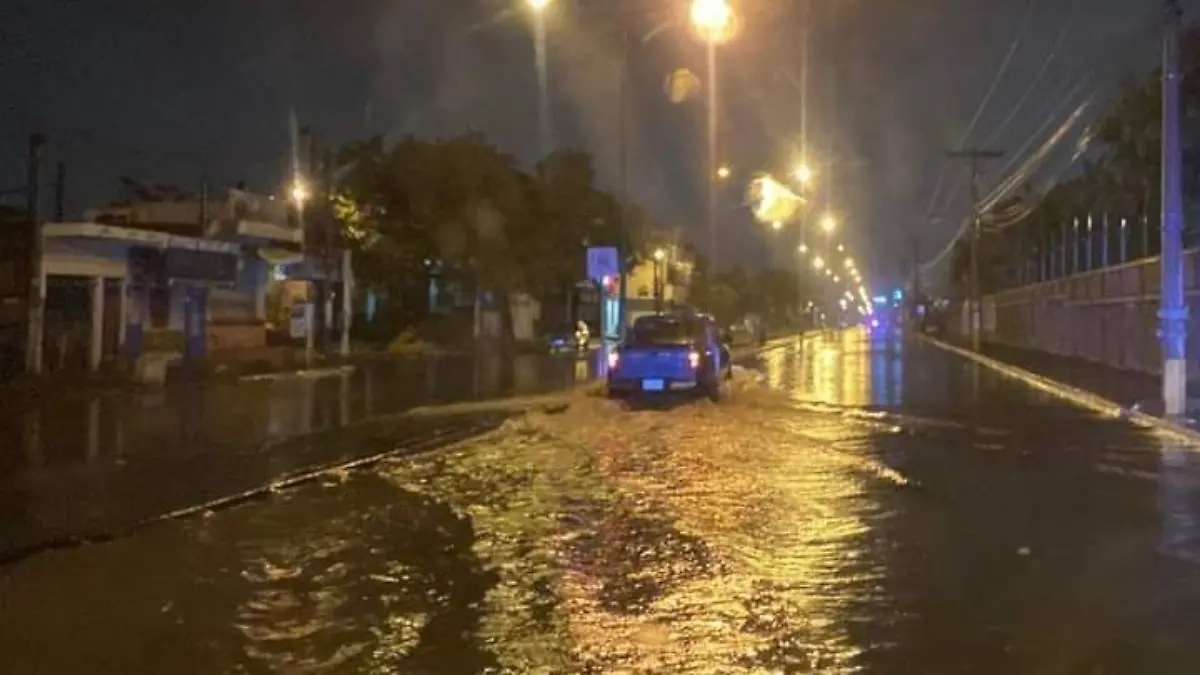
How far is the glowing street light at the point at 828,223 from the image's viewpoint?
75281 mm

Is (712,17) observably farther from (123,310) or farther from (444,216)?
(444,216)

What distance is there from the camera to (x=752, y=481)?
670 inches

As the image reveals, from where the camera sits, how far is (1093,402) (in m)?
32.2

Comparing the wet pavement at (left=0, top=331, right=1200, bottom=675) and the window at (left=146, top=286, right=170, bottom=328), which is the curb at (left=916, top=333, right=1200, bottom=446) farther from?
the window at (left=146, top=286, right=170, bottom=328)

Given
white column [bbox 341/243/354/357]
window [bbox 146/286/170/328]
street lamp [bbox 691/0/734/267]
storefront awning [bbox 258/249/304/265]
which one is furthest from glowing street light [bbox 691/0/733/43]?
white column [bbox 341/243/354/357]

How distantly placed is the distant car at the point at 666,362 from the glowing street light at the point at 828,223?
42759 mm

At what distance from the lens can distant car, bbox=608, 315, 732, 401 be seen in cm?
3130

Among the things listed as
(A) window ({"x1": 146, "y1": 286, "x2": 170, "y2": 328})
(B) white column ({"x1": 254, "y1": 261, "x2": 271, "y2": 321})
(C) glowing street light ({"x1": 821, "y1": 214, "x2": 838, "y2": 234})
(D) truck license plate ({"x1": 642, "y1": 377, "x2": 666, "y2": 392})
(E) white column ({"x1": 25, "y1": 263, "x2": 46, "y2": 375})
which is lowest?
(D) truck license plate ({"x1": 642, "y1": 377, "x2": 666, "y2": 392})

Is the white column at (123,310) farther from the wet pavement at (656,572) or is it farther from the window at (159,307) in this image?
the wet pavement at (656,572)

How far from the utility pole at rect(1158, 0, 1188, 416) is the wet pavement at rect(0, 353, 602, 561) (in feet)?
41.3

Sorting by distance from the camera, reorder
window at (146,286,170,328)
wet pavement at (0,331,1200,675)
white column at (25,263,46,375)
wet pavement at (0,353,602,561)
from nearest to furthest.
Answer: wet pavement at (0,331,1200,675) < wet pavement at (0,353,602,561) < white column at (25,263,46,375) < window at (146,286,170,328)

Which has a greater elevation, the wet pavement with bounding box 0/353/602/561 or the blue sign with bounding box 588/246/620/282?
the blue sign with bounding box 588/246/620/282

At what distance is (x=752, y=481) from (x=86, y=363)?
97.9ft

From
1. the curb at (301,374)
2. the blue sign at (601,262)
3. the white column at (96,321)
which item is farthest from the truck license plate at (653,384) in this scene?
the white column at (96,321)
